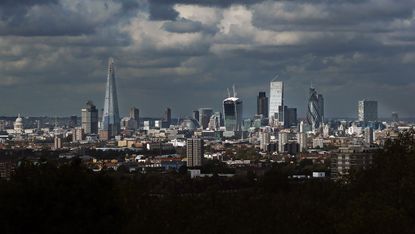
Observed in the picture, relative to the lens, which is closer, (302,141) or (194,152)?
(194,152)

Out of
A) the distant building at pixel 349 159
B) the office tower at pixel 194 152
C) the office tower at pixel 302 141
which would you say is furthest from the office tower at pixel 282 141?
the distant building at pixel 349 159

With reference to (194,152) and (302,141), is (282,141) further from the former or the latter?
(194,152)

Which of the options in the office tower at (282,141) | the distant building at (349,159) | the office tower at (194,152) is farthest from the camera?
the office tower at (282,141)

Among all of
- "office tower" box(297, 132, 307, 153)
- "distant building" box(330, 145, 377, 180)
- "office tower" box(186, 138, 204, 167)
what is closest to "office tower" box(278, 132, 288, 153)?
"office tower" box(297, 132, 307, 153)

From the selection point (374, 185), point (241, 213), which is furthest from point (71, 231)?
point (374, 185)

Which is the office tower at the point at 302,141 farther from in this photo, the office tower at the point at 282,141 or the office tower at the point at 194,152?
the office tower at the point at 194,152

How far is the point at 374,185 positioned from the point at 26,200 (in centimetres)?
1751

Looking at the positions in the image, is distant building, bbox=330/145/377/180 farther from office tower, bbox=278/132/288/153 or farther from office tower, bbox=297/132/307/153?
office tower, bbox=297/132/307/153

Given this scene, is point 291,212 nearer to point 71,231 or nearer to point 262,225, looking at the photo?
point 262,225

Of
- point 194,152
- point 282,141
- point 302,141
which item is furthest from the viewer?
point 302,141

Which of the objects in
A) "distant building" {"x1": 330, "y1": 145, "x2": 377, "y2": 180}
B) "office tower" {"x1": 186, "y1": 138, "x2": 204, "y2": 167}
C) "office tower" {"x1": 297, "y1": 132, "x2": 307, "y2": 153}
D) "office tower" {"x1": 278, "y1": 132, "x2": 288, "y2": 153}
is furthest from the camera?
"office tower" {"x1": 297, "y1": 132, "x2": 307, "y2": 153}

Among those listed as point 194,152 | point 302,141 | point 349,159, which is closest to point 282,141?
point 302,141

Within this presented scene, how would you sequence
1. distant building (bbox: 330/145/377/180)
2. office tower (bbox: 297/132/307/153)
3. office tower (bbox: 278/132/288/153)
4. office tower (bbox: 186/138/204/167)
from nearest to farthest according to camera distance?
distant building (bbox: 330/145/377/180) < office tower (bbox: 186/138/204/167) < office tower (bbox: 278/132/288/153) < office tower (bbox: 297/132/307/153)

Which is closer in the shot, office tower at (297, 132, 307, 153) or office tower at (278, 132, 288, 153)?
office tower at (278, 132, 288, 153)
